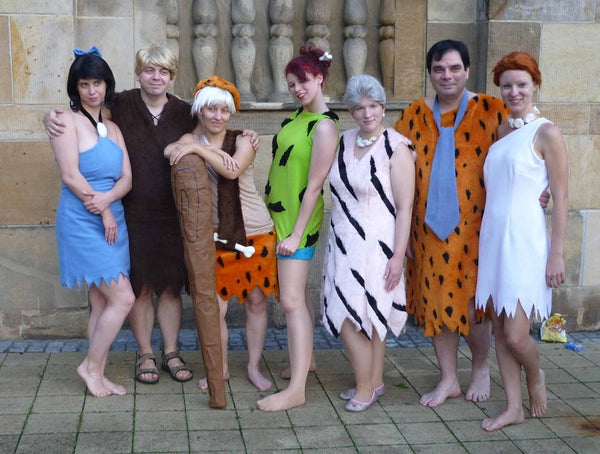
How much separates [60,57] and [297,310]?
Answer: 249cm

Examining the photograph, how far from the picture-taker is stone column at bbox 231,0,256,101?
5902mm

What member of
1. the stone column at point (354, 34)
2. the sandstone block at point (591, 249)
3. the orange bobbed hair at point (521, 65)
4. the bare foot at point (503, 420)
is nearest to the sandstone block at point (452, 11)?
the stone column at point (354, 34)

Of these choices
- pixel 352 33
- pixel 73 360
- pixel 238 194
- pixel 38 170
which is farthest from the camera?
pixel 352 33

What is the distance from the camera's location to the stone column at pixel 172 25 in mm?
5828

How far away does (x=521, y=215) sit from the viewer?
3922 mm

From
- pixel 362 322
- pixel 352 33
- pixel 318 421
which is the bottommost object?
pixel 318 421

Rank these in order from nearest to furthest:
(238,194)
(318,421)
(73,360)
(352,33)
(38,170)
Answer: (318,421), (238,194), (73,360), (38,170), (352,33)

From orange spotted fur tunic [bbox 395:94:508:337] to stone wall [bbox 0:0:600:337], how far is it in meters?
1.74

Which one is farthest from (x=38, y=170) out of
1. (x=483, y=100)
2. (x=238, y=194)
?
(x=483, y=100)

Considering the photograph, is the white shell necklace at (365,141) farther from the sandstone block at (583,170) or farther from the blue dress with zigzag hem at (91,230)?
the sandstone block at (583,170)

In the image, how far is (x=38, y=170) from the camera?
5.51m

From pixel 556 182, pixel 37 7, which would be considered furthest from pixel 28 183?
pixel 556 182

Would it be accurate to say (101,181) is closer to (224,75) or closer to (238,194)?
(238,194)

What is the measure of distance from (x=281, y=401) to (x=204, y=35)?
289 centimetres
